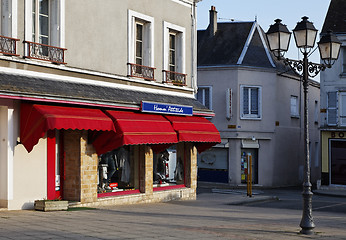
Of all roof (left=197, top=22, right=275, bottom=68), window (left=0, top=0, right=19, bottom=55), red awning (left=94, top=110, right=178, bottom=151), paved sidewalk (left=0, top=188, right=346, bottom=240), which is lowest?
paved sidewalk (left=0, top=188, right=346, bottom=240)

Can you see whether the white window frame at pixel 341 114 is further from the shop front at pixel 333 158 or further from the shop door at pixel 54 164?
the shop door at pixel 54 164

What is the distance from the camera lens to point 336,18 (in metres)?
34.2

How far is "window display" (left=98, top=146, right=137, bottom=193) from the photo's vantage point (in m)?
18.0

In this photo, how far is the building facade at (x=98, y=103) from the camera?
567 inches

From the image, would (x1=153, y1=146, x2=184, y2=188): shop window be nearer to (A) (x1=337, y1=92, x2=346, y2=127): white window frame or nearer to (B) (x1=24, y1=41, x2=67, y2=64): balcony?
(B) (x1=24, y1=41, x2=67, y2=64): balcony

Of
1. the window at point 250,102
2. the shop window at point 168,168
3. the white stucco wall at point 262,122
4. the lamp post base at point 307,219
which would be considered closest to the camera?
the lamp post base at point 307,219

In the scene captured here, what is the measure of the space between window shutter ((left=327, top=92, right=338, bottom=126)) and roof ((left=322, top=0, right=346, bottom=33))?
3638 mm

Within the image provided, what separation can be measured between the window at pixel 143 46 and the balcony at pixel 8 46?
17.9 ft

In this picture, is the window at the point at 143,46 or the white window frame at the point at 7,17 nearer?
the white window frame at the point at 7,17

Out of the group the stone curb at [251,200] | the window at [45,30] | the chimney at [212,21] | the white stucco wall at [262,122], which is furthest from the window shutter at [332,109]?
the window at [45,30]

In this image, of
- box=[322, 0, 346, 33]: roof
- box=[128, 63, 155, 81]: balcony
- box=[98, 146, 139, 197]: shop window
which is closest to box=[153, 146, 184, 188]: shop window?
box=[98, 146, 139, 197]: shop window

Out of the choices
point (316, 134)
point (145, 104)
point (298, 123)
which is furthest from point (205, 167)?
point (145, 104)

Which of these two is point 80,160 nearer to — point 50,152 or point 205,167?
point 50,152

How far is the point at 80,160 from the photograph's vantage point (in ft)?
53.6
